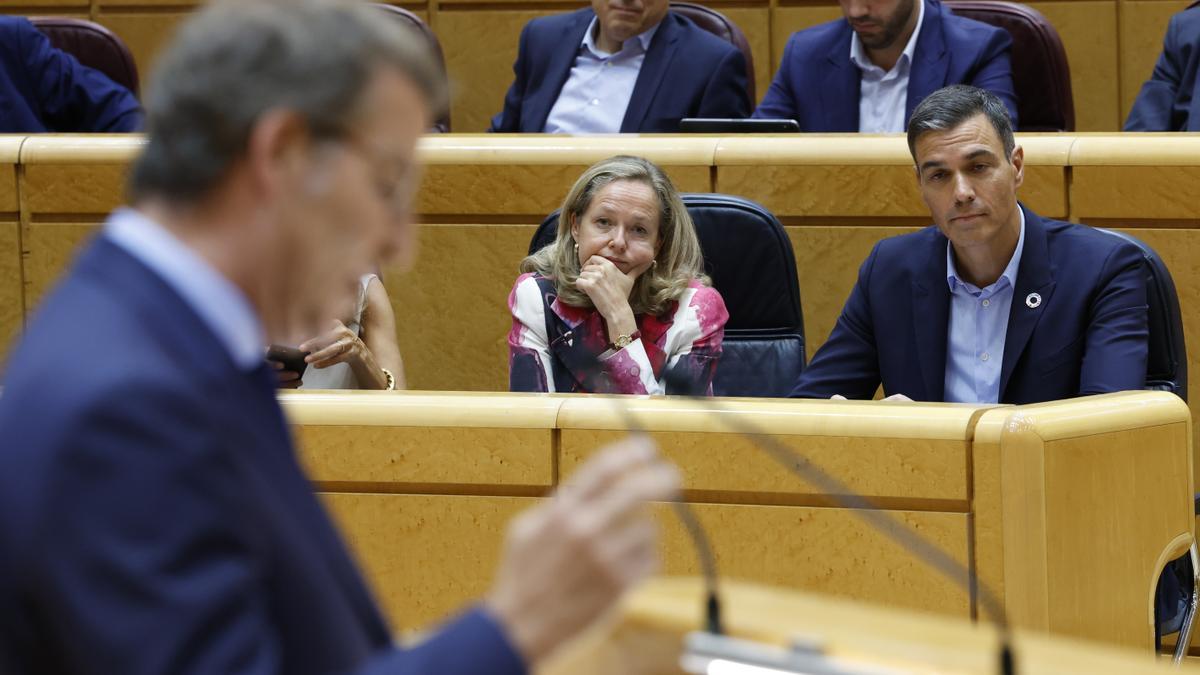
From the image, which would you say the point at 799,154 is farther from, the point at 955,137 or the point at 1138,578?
the point at 1138,578

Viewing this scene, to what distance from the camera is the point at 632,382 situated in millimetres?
2215

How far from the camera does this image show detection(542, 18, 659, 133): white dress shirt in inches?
123

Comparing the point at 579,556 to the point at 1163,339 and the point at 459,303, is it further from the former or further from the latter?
the point at 459,303

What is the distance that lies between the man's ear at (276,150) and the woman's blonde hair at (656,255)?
1628mm

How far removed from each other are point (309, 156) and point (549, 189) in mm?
2007

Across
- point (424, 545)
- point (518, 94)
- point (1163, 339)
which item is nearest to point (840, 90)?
point (518, 94)

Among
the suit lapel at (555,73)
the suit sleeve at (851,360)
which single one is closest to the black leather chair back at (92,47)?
the suit lapel at (555,73)

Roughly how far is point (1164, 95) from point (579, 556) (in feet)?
8.42

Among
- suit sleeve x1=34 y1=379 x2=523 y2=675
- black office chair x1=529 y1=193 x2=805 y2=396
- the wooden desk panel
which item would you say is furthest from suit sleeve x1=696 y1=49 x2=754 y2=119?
suit sleeve x1=34 y1=379 x2=523 y2=675

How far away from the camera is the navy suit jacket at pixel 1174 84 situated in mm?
2873

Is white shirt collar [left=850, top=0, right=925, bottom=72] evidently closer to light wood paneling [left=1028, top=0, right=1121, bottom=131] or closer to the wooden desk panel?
light wood paneling [left=1028, top=0, right=1121, bottom=131]

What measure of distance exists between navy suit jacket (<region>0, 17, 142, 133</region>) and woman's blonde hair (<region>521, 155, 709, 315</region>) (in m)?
1.15

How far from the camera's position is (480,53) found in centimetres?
413

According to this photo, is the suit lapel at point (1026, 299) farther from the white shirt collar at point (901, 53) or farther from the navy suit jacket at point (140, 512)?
the navy suit jacket at point (140, 512)
